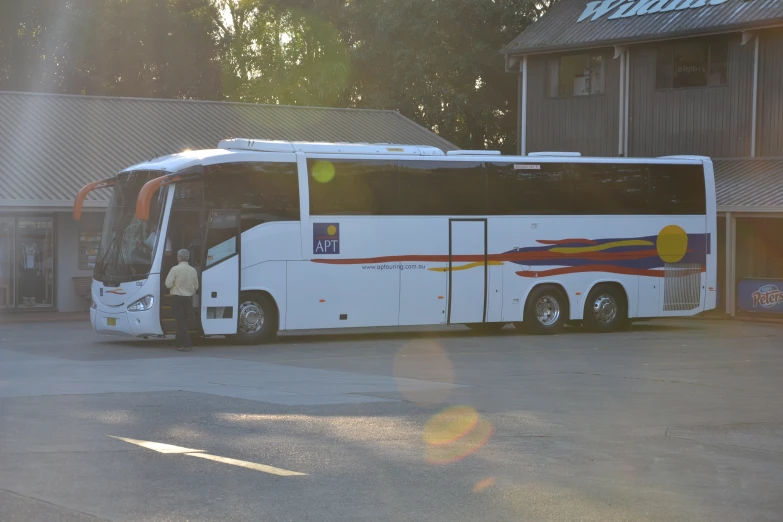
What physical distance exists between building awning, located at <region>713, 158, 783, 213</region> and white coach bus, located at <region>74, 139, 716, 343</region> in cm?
277

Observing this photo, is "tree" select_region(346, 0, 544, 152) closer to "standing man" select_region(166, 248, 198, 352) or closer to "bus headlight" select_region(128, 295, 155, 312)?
"bus headlight" select_region(128, 295, 155, 312)

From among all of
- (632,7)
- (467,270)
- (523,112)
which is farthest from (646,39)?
(467,270)

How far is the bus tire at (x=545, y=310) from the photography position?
84.2 feet

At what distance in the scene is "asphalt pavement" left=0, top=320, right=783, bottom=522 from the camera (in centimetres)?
838

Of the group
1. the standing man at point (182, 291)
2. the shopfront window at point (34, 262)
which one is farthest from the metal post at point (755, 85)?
the shopfront window at point (34, 262)

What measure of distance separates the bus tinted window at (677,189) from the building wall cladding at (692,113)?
6802mm

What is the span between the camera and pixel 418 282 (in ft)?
79.9

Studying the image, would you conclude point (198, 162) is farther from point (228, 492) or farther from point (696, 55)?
point (696, 55)

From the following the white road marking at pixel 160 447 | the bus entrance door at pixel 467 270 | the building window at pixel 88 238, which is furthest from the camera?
the building window at pixel 88 238

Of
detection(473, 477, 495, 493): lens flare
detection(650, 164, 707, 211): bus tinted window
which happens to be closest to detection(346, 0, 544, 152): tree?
detection(650, 164, 707, 211): bus tinted window

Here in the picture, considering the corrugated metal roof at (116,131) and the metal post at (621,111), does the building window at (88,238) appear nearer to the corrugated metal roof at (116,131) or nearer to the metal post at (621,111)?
the corrugated metal roof at (116,131)

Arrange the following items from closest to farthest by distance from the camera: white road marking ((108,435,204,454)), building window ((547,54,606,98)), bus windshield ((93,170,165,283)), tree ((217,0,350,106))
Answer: white road marking ((108,435,204,454)) < bus windshield ((93,170,165,283)) < building window ((547,54,606,98)) < tree ((217,0,350,106))

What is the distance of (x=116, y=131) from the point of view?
3681cm

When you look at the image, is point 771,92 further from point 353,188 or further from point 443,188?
point 353,188
